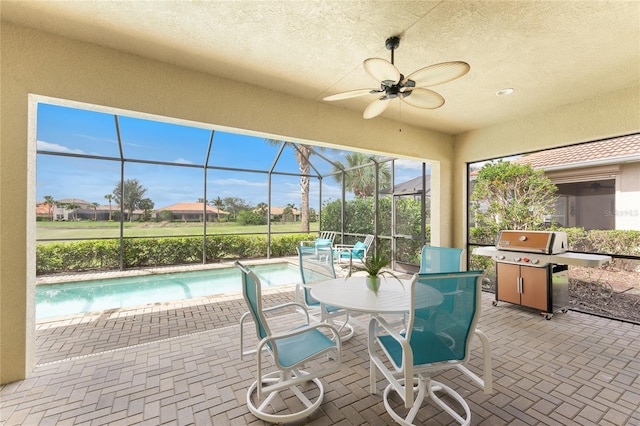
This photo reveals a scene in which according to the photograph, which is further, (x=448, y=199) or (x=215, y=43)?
(x=448, y=199)

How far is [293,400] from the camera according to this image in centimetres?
213

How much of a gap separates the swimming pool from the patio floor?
1.39 metres

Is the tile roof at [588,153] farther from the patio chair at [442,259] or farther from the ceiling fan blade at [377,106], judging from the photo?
the ceiling fan blade at [377,106]

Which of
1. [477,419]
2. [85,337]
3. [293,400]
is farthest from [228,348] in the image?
[477,419]

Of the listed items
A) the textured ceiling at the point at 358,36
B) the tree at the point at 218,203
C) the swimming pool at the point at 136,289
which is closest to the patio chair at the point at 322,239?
the swimming pool at the point at 136,289

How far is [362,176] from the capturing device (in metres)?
8.44

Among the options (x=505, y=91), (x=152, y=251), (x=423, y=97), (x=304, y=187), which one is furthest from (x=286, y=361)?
(x=304, y=187)

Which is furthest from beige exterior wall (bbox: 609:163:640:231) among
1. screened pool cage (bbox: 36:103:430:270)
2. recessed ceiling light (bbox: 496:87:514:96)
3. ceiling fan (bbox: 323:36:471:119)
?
ceiling fan (bbox: 323:36:471:119)

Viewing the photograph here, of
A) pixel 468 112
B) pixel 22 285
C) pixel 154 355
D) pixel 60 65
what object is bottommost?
pixel 154 355

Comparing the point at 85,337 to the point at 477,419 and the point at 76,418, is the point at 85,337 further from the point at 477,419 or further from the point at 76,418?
the point at 477,419

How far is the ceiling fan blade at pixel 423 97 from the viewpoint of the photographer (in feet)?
8.25

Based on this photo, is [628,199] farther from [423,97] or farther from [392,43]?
[392,43]

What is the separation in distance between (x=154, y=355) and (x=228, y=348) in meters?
0.73

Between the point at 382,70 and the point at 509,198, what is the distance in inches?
175
